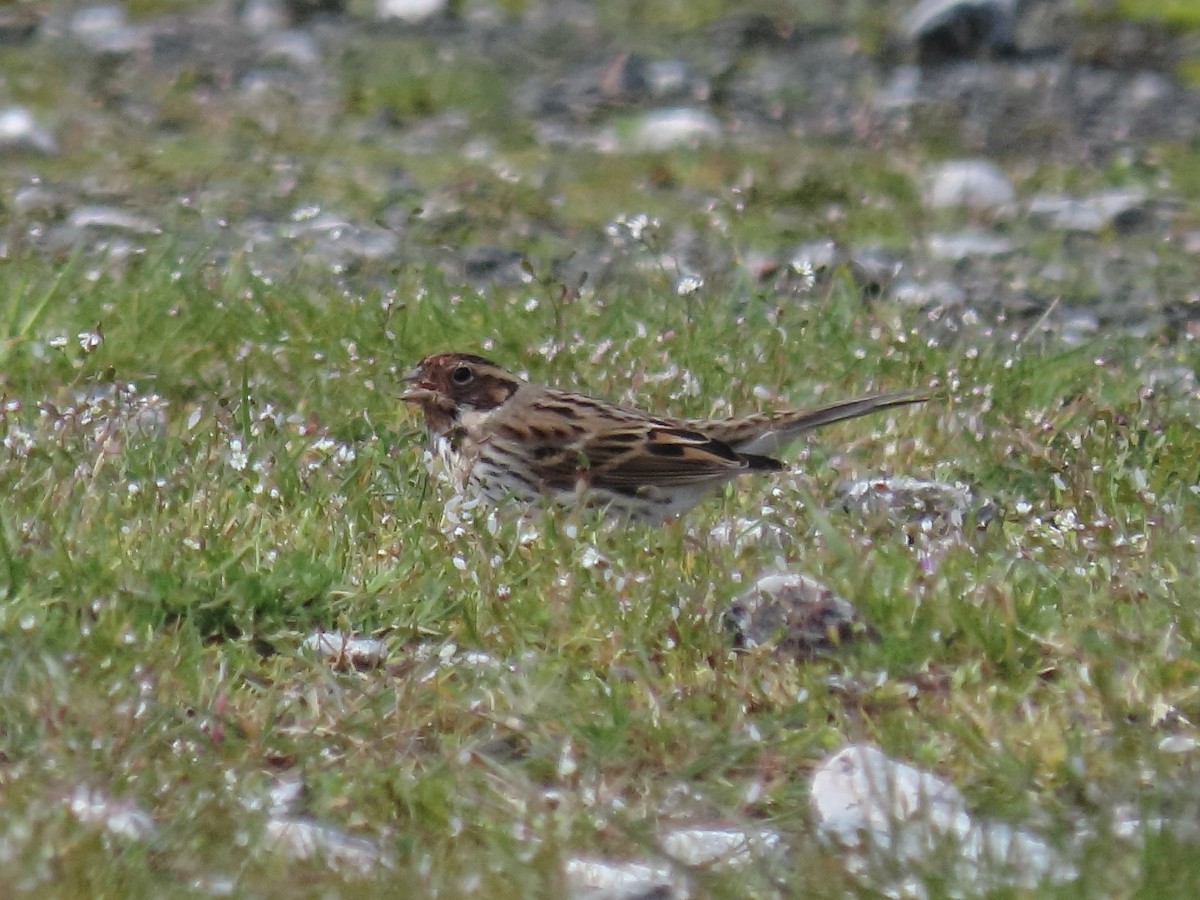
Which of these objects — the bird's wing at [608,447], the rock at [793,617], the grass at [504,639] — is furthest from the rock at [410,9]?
the rock at [793,617]

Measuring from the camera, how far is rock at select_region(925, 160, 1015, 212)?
490 inches

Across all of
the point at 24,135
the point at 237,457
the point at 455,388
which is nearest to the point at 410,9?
the point at 24,135

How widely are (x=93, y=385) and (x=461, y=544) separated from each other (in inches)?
95.9

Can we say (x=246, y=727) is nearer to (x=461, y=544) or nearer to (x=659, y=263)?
(x=461, y=544)

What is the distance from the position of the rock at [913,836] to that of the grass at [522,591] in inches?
2.6

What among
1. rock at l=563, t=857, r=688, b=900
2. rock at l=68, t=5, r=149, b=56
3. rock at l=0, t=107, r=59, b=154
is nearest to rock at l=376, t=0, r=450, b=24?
rock at l=68, t=5, r=149, b=56

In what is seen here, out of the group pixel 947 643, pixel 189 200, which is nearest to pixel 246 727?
pixel 947 643

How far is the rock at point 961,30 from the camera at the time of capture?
53.6 ft

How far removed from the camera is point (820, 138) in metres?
14.2

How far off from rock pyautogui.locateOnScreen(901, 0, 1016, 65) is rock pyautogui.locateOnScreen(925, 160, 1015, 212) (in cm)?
350

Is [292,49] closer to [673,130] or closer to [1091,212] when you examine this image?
[673,130]

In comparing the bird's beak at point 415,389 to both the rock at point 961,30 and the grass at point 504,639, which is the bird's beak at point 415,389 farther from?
the rock at point 961,30

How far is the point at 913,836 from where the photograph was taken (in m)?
4.50

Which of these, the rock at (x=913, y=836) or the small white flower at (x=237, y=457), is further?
the small white flower at (x=237, y=457)
